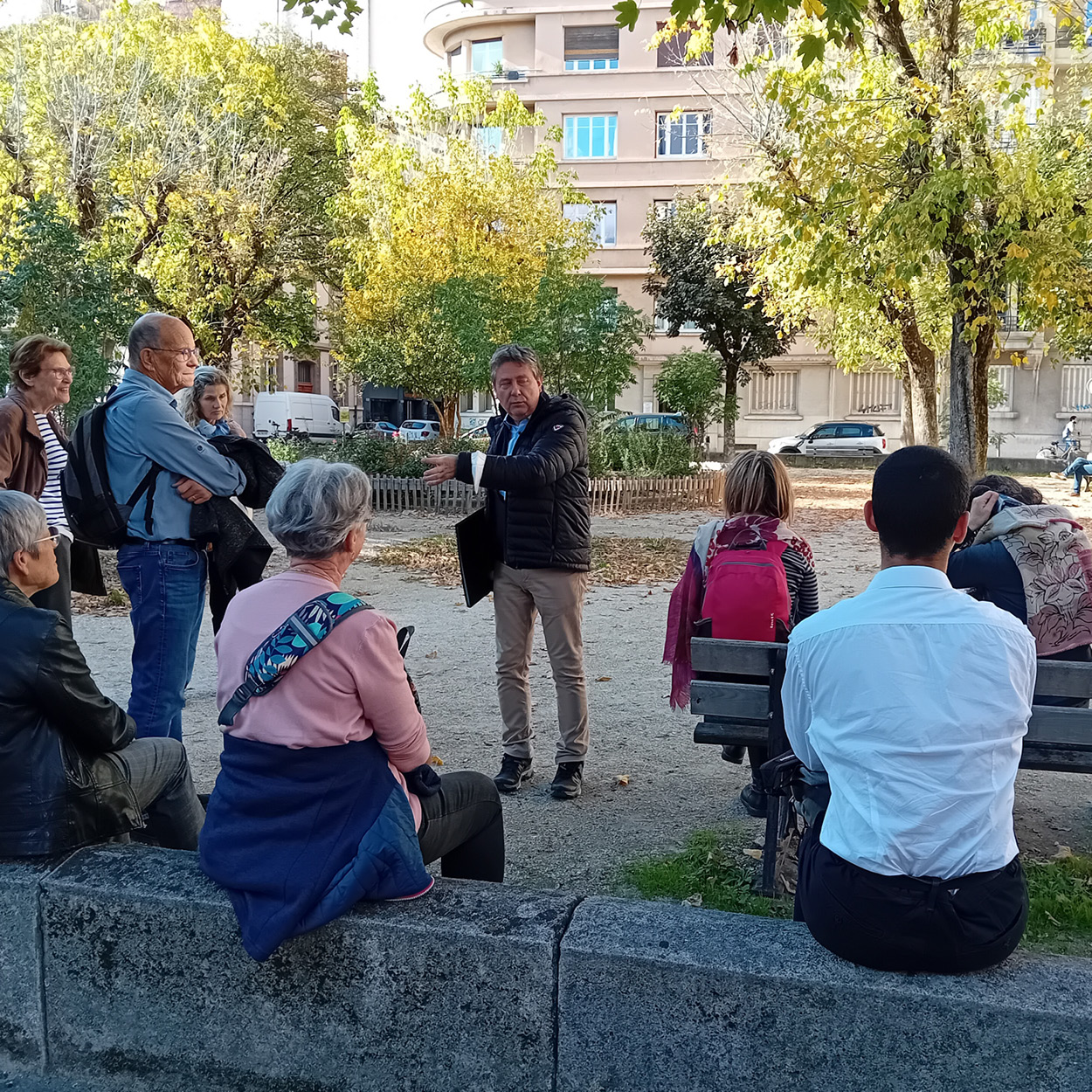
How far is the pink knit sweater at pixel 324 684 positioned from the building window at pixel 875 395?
4262 centimetres

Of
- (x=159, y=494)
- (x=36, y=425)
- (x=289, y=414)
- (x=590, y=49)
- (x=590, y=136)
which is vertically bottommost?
(x=159, y=494)

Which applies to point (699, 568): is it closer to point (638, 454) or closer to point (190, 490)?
point (190, 490)

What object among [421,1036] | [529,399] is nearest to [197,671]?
[529,399]

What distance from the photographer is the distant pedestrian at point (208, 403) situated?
17.5 feet

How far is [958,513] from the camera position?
2449mm

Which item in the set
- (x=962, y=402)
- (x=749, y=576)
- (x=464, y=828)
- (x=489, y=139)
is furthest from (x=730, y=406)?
(x=464, y=828)

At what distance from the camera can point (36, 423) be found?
535 centimetres

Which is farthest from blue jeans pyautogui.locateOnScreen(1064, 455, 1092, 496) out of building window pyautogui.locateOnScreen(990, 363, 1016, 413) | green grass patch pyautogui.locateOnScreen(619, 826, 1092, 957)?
green grass patch pyautogui.locateOnScreen(619, 826, 1092, 957)

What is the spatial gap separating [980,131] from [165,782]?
12.2 metres

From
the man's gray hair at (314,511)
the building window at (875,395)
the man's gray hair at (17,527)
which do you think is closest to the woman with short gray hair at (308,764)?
the man's gray hair at (314,511)

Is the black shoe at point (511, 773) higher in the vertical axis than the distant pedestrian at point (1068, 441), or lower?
lower

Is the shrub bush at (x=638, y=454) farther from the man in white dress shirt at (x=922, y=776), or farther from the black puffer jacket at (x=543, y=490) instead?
the man in white dress shirt at (x=922, y=776)

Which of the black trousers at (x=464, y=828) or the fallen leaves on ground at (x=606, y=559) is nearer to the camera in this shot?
the black trousers at (x=464, y=828)

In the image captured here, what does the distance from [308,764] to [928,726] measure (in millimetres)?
1383
